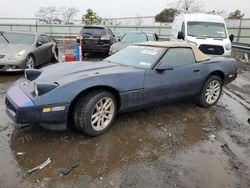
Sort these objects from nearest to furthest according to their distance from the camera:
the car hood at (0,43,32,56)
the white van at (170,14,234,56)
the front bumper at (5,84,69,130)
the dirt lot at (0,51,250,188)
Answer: the dirt lot at (0,51,250,188) → the front bumper at (5,84,69,130) → the car hood at (0,43,32,56) → the white van at (170,14,234,56)

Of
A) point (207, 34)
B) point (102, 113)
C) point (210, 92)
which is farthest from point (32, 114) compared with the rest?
point (207, 34)

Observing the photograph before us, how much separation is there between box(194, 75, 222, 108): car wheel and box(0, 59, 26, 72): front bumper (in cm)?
525

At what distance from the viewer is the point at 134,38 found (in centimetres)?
1097

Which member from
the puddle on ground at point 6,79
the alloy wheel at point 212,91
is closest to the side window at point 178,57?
the alloy wheel at point 212,91

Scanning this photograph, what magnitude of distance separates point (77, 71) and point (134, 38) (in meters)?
7.30

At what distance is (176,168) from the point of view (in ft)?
10.5

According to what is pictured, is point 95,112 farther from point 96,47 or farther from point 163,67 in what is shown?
point 96,47

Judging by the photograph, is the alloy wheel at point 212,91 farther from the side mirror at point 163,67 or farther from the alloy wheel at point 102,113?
the alloy wheel at point 102,113

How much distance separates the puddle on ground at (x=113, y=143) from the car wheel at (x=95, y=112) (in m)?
0.16

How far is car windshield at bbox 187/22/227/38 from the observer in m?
11.2

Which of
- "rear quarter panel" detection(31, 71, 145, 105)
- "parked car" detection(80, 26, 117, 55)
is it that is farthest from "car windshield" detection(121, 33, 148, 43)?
"rear quarter panel" detection(31, 71, 145, 105)

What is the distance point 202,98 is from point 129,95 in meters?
2.05

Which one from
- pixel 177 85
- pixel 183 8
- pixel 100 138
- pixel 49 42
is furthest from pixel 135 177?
pixel 183 8

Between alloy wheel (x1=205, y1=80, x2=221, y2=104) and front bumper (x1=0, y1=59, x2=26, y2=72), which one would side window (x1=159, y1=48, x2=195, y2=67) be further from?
front bumper (x1=0, y1=59, x2=26, y2=72)
